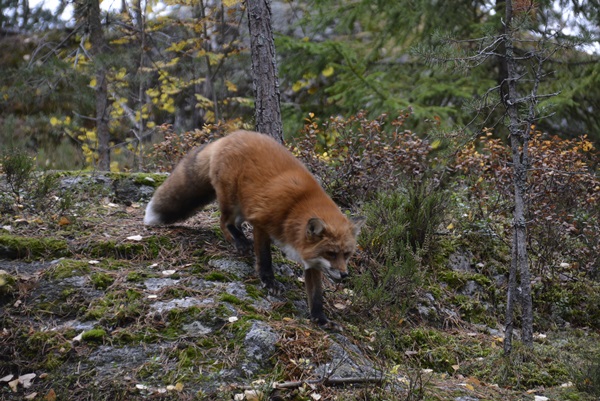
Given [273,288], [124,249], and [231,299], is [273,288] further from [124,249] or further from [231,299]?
[124,249]

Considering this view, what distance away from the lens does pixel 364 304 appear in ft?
16.3

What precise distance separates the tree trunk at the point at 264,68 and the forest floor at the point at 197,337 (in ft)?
5.56

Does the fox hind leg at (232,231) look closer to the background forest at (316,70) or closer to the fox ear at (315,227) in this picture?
the fox ear at (315,227)

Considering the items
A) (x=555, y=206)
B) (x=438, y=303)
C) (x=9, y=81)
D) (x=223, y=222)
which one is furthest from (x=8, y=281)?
(x=9, y=81)

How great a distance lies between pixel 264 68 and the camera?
673 centimetres

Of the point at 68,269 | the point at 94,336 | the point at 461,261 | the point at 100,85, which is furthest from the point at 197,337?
the point at 100,85

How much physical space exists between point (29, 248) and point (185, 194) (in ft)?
4.77

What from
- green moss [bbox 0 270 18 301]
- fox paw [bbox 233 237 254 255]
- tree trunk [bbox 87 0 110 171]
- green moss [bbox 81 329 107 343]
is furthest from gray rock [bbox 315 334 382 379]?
tree trunk [bbox 87 0 110 171]

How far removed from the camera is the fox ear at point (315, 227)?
4266 mm

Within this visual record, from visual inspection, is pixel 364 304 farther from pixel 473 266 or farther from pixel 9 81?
pixel 9 81

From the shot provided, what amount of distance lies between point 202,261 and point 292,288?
33.1 inches

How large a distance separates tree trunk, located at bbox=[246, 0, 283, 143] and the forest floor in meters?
1.70

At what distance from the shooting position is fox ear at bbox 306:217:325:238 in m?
4.27

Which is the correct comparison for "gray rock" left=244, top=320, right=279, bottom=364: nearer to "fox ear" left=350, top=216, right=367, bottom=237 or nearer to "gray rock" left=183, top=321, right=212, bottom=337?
"gray rock" left=183, top=321, right=212, bottom=337
